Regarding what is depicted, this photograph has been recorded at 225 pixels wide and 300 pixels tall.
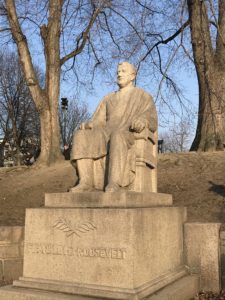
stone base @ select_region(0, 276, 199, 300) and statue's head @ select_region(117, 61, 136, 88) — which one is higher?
statue's head @ select_region(117, 61, 136, 88)

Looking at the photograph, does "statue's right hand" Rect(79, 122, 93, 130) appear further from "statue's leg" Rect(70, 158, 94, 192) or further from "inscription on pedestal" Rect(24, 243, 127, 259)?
"inscription on pedestal" Rect(24, 243, 127, 259)

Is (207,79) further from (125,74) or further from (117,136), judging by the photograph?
(117,136)

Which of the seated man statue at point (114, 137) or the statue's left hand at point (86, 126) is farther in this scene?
the statue's left hand at point (86, 126)

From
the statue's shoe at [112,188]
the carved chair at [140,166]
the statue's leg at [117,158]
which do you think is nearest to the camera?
the statue's shoe at [112,188]

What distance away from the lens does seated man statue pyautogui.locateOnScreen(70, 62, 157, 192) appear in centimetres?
543

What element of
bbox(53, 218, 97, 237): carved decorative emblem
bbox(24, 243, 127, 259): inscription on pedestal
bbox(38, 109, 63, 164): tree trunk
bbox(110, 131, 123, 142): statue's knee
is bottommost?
bbox(24, 243, 127, 259): inscription on pedestal

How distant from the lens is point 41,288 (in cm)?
521

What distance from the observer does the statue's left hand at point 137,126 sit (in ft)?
18.3

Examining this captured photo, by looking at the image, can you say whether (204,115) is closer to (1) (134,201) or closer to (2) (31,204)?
(2) (31,204)

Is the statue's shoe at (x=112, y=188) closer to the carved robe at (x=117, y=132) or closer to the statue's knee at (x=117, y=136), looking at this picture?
the carved robe at (x=117, y=132)

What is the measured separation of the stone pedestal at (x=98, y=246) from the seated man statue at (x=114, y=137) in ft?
1.08

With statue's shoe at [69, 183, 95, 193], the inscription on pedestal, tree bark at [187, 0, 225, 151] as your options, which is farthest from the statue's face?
tree bark at [187, 0, 225, 151]

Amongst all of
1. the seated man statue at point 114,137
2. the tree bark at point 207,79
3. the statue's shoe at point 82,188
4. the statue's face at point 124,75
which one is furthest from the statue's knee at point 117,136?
the tree bark at point 207,79

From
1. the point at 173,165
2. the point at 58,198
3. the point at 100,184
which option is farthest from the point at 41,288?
the point at 173,165
